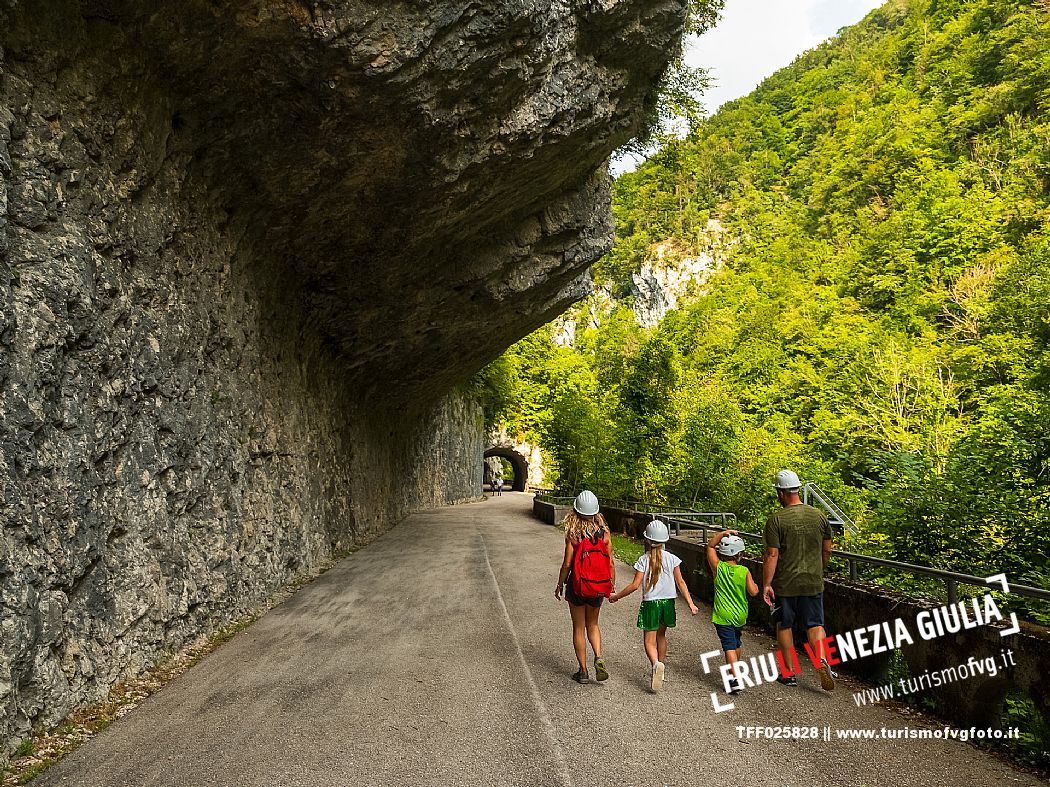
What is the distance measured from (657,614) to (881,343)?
3320cm

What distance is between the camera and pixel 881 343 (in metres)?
33.4

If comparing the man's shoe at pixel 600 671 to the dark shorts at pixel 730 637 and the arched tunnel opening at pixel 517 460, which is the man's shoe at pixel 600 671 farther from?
the arched tunnel opening at pixel 517 460

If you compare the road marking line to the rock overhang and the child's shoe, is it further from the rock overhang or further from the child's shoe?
the rock overhang

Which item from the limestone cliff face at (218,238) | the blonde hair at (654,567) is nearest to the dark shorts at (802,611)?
the blonde hair at (654,567)

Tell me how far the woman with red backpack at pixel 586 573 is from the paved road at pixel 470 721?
1.11 feet

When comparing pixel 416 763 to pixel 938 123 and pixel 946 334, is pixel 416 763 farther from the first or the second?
pixel 938 123

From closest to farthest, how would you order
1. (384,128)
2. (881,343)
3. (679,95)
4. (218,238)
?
(384,128) → (218,238) → (679,95) → (881,343)

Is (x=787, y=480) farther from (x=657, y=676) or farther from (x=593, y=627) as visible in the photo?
(x=593, y=627)

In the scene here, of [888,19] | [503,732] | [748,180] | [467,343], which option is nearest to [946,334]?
[467,343]

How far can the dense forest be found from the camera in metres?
7.86

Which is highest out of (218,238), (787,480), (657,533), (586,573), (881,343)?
(881,343)

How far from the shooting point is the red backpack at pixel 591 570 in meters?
5.72

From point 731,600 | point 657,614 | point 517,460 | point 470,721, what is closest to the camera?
point 470,721

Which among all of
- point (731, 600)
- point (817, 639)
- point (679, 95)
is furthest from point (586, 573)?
point (679, 95)
